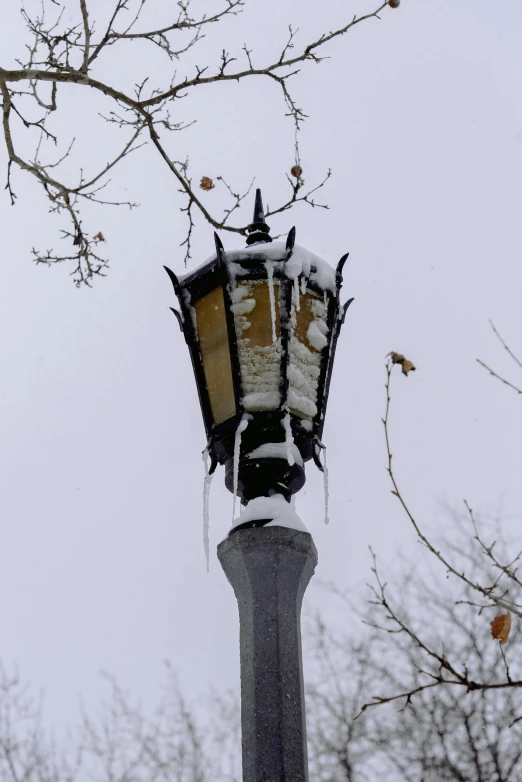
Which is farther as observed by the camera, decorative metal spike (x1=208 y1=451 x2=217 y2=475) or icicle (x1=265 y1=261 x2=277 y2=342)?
decorative metal spike (x1=208 y1=451 x2=217 y2=475)

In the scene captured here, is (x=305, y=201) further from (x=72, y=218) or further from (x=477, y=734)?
(x=477, y=734)

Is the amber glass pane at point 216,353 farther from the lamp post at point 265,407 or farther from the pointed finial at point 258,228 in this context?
the pointed finial at point 258,228

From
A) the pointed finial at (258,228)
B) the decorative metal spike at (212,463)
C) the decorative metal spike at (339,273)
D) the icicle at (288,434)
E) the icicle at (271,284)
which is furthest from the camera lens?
the pointed finial at (258,228)

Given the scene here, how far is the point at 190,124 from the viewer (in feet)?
16.5

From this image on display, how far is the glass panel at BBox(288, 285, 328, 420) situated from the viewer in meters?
2.98

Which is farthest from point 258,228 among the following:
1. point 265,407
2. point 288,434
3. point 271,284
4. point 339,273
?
point 288,434

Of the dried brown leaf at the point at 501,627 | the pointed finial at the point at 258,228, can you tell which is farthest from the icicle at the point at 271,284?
the dried brown leaf at the point at 501,627

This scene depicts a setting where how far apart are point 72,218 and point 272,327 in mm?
2649

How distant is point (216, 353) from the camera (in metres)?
3.08

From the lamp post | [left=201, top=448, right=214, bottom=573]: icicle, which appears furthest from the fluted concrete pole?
[left=201, top=448, right=214, bottom=573]: icicle

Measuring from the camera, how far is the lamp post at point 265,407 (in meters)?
2.66

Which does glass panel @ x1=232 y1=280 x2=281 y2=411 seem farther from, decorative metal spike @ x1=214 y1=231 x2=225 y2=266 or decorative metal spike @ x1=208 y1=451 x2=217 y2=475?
decorative metal spike @ x1=208 y1=451 x2=217 y2=475

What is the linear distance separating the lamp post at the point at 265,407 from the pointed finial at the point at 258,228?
1.13 ft

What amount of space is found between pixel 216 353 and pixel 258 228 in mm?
819
